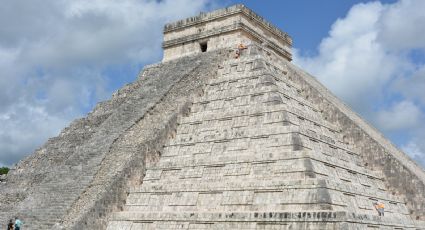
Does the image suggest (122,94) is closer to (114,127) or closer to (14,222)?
(114,127)

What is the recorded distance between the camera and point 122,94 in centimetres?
1669

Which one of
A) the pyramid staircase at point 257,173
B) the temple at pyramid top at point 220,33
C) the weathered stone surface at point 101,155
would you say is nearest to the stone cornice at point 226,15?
the temple at pyramid top at point 220,33

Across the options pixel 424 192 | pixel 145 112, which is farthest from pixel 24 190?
pixel 424 192

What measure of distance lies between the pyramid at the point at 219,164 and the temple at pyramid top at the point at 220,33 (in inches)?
35.9

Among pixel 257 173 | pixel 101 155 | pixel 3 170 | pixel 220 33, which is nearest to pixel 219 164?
pixel 257 173

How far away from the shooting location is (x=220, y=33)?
1692 centimetres

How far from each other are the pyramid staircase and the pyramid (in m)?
0.03

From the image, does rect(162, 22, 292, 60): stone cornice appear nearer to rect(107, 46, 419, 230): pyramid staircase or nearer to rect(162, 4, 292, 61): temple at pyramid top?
rect(162, 4, 292, 61): temple at pyramid top

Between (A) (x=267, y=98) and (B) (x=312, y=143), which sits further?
(A) (x=267, y=98)

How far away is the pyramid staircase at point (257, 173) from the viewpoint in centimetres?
977

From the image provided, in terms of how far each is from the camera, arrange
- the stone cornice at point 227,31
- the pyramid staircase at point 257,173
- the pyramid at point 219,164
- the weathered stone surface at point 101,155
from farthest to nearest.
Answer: the stone cornice at point 227,31 < the weathered stone surface at point 101,155 < the pyramid at point 219,164 < the pyramid staircase at point 257,173

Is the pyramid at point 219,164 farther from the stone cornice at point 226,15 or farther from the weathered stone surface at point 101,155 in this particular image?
the stone cornice at point 226,15

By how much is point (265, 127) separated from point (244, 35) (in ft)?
19.8

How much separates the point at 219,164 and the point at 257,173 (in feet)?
3.31
